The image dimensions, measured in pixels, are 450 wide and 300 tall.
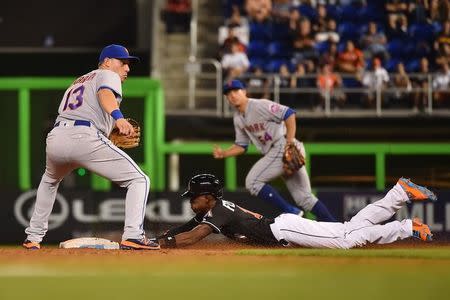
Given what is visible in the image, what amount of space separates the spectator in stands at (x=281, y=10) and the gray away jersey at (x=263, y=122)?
5630mm

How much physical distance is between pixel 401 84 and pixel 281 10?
7.75 ft

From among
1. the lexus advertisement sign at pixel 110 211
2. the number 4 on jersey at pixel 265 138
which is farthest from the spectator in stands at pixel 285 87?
the number 4 on jersey at pixel 265 138

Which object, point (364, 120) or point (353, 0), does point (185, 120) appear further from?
point (353, 0)

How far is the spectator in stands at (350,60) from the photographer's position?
15.2 m

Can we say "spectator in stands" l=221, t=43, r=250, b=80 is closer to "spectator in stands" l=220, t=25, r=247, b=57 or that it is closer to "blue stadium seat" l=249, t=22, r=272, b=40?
"spectator in stands" l=220, t=25, r=247, b=57

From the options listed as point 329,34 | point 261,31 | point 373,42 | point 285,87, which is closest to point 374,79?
point 373,42

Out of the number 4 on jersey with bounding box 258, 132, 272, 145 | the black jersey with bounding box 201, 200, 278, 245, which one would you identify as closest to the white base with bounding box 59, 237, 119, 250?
the black jersey with bounding box 201, 200, 278, 245

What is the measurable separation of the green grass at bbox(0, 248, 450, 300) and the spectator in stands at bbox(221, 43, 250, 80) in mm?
7875

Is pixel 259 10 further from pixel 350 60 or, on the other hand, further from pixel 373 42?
pixel 373 42

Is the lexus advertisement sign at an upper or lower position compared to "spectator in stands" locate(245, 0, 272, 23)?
lower

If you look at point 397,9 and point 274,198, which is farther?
point 397,9

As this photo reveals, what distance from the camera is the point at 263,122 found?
34.3ft

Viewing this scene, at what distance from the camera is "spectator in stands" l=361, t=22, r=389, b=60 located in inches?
614

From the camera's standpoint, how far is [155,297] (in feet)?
19.4
